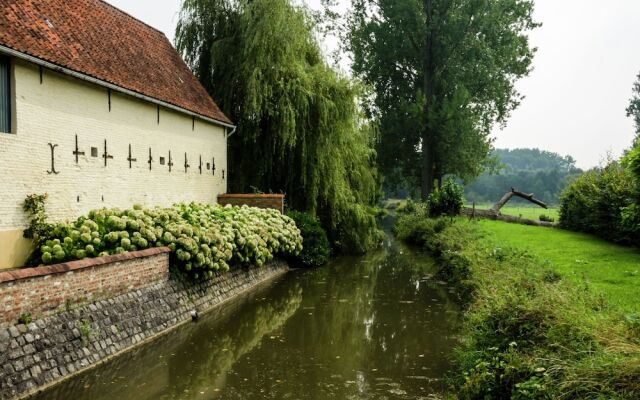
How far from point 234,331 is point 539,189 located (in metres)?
102

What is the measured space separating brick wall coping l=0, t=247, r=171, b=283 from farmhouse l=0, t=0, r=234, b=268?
2071 mm

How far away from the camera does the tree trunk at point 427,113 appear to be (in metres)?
28.9

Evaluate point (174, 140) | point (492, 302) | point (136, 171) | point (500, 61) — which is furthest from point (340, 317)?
point (500, 61)

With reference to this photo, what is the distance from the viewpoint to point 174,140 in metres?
15.4

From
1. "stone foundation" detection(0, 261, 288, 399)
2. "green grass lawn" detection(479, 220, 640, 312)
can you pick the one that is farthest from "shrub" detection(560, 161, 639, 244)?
"stone foundation" detection(0, 261, 288, 399)

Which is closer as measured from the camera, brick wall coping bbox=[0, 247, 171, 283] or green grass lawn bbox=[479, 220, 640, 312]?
brick wall coping bbox=[0, 247, 171, 283]

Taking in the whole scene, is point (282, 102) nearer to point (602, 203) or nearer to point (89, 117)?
point (89, 117)

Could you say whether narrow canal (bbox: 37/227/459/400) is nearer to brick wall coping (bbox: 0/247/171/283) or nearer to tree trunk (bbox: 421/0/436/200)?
brick wall coping (bbox: 0/247/171/283)

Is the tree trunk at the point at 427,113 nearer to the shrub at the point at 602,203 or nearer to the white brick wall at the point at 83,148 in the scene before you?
the shrub at the point at 602,203

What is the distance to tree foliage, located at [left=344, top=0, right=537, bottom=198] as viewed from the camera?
28109mm

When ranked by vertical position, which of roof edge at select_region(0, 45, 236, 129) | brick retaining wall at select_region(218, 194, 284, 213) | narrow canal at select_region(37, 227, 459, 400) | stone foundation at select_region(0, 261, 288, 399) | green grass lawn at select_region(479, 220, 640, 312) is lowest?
narrow canal at select_region(37, 227, 459, 400)

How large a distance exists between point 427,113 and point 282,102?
1339 centimetres

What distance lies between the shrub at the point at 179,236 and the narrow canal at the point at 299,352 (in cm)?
124

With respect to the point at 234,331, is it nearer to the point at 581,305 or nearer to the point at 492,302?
the point at 492,302
